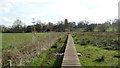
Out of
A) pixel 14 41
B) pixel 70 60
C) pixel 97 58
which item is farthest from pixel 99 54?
pixel 14 41

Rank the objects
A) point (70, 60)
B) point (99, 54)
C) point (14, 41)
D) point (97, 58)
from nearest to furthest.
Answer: point (70, 60) < point (97, 58) < point (99, 54) < point (14, 41)

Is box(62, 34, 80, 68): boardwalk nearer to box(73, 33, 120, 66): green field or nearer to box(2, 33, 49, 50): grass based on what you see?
box(73, 33, 120, 66): green field

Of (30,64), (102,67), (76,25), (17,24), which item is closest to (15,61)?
(30,64)

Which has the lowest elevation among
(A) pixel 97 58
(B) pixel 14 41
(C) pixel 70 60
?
(A) pixel 97 58

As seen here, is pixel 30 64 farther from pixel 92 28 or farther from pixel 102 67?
pixel 92 28

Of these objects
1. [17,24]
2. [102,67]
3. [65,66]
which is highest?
[17,24]

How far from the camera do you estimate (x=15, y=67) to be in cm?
632

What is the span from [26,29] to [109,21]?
43.9 metres

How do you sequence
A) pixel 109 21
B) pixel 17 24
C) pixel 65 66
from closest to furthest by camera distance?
pixel 65 66 < pixel 17 24 < pixel 109 21

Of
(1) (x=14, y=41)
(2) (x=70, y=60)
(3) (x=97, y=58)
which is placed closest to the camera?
(2) (x=70, y=60)

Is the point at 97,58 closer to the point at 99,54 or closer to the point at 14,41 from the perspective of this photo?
the point at 99,54

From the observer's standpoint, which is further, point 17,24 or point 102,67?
point 17,24

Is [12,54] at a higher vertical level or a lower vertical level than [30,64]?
higher

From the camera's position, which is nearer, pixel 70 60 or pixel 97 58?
pixel 70 60
